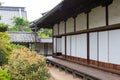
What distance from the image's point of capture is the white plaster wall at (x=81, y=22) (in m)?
14.0

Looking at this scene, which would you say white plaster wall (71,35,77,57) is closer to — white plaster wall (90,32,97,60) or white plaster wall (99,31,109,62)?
white plaster wall (90,32,97,60)

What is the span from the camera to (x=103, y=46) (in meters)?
11.7

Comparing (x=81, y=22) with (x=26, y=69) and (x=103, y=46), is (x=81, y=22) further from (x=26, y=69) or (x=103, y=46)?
(x=26, y=69)

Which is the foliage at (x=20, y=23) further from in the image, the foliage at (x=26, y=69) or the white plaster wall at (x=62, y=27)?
the foliage at (x=26, y=69)

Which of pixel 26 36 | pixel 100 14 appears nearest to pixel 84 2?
pixel 100 14

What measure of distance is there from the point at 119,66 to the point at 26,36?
16503mm

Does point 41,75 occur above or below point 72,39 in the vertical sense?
below

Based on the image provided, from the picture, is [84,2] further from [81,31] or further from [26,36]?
[26,36]

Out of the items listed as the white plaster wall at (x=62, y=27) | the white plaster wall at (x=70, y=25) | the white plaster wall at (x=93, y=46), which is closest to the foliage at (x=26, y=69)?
the white plaster wall at (x=93, y=46)

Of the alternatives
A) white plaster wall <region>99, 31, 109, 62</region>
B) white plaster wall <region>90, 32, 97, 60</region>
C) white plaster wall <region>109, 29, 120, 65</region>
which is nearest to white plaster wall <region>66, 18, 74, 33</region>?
white plaster wall <region>90, 32, 97, 60</region>

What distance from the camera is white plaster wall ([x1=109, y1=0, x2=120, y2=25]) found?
10.2 metres

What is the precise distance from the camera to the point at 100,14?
11859mm

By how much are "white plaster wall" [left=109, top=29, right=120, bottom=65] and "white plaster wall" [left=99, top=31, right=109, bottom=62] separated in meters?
0.40

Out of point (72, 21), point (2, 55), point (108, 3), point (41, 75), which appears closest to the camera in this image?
point (41, 75)
